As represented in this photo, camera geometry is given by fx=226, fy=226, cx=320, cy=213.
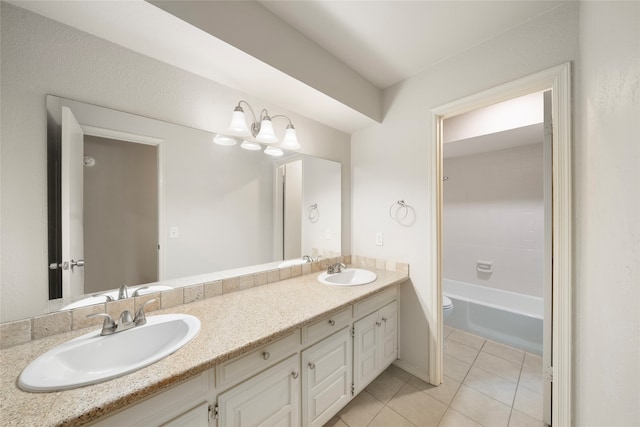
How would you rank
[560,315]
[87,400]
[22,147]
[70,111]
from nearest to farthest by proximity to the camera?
[87,400], [22,147], [70,111], [560,315]

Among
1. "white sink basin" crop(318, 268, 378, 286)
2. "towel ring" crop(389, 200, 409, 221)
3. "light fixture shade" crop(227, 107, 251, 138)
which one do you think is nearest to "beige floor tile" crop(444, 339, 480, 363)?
"white sink basin" crop(318, 268, 378, 286)

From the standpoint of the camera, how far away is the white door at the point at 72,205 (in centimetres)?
101

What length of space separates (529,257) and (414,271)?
209 cm

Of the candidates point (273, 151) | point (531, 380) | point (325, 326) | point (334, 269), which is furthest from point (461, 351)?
point (273, 151)

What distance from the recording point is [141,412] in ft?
2.40

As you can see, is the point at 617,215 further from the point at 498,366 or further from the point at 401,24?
the point at 498,366

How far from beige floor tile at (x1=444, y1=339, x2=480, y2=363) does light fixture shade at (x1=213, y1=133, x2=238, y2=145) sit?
269cm

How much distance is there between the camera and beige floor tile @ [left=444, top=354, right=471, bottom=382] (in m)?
1.87

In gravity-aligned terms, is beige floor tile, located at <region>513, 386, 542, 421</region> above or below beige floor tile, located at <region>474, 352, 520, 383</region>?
above

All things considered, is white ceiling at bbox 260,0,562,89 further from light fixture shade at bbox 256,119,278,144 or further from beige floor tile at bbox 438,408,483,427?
beige floor tile at bbox 438,408,483,427

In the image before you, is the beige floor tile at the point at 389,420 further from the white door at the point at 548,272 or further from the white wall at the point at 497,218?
the white wall at the point at 497,218

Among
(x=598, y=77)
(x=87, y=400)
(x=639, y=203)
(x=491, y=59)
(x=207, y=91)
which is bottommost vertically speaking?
(x=87, y=400)

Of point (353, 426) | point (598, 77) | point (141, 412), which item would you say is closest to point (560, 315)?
point (598, 77)

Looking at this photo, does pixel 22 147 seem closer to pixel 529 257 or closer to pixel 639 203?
pixel 639 203
